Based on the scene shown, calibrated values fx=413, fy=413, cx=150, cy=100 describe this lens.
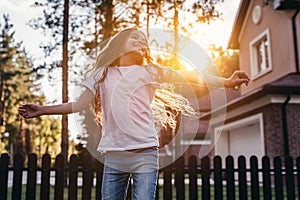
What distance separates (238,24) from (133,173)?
16914 mm

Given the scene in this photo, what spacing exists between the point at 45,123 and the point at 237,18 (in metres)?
31.1

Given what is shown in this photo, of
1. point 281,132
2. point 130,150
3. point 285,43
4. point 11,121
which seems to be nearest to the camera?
point 130,150

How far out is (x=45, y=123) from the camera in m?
44.4

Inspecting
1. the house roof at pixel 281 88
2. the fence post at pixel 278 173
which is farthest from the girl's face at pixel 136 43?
the house roof at pixel 281 88

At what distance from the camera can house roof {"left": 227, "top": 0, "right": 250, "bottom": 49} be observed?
17516 mm

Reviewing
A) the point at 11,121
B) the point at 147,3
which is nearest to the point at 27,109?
the point at 147,3

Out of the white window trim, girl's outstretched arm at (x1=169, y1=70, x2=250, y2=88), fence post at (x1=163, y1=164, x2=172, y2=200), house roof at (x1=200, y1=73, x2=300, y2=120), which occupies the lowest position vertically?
fence post at (x1=163, y1=164, x2=172, y2=200)

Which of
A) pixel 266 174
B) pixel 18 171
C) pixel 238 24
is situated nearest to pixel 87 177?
pixel 18 171

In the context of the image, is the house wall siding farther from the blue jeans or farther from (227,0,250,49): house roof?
the blue jeans

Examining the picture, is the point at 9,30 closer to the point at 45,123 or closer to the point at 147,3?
the point at 45,123

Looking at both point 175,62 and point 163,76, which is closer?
point 163,76

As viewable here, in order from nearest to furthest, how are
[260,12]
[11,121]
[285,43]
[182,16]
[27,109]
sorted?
[27,109] < [182,16] < [285,43] < [260,12] < [11,121]

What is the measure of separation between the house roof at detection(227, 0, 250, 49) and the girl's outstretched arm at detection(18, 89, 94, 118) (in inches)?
636

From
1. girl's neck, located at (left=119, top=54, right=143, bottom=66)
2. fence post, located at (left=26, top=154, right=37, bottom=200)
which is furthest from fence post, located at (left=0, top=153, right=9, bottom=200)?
girl's neck, located at (left=119, top=54, right=143, bottom=66)
